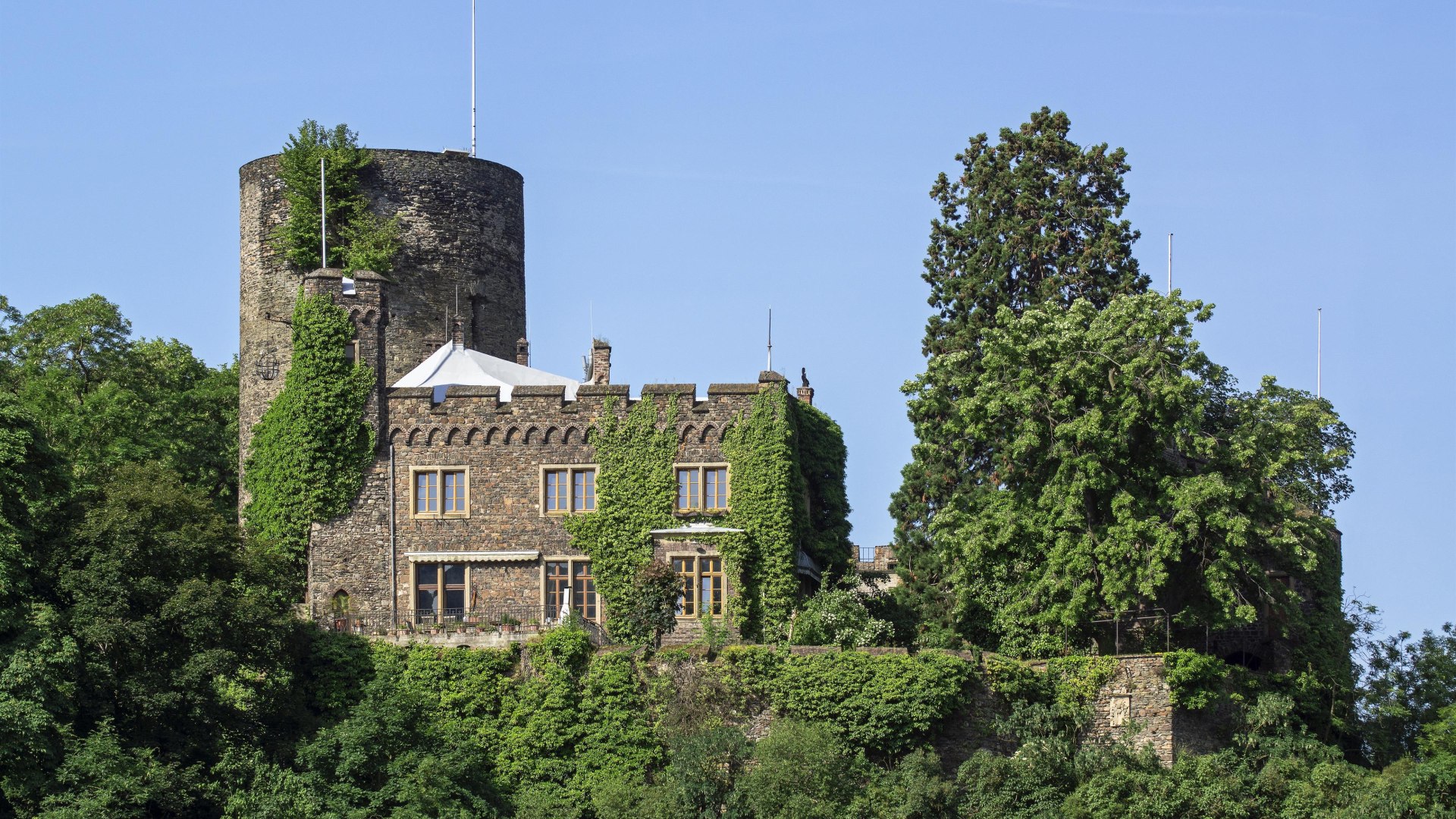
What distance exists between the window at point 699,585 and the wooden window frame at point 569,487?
243 cm

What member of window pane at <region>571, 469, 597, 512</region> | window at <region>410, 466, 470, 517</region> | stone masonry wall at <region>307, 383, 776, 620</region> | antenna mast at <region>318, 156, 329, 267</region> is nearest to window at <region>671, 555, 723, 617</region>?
Result: stone masonry wall at <region>307, 383, 776, 620</region>

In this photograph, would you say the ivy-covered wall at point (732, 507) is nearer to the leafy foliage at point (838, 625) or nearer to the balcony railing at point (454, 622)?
the leafy foliage at point (838, 625)

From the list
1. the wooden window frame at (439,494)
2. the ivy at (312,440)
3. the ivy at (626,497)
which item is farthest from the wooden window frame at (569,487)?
the ivy at (312,440)

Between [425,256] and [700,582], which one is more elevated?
[425,256]

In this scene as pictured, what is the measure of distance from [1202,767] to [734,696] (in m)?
8.96

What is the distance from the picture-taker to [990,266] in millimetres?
53625

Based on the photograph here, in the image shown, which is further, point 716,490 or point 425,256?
point 425,256

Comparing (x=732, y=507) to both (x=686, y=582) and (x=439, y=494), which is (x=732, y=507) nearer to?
(x=686, y=582)

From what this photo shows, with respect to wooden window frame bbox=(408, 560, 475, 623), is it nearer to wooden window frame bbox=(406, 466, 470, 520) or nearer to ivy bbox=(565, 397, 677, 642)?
wooden window frame bbox=(406, 466, 470, 520)

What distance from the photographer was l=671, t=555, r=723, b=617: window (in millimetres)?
50062

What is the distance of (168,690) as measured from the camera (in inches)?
1718

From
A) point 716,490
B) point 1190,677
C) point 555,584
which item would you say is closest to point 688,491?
point 716,490

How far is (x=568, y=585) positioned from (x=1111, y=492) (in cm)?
1163

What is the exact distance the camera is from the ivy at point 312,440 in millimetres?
51656
